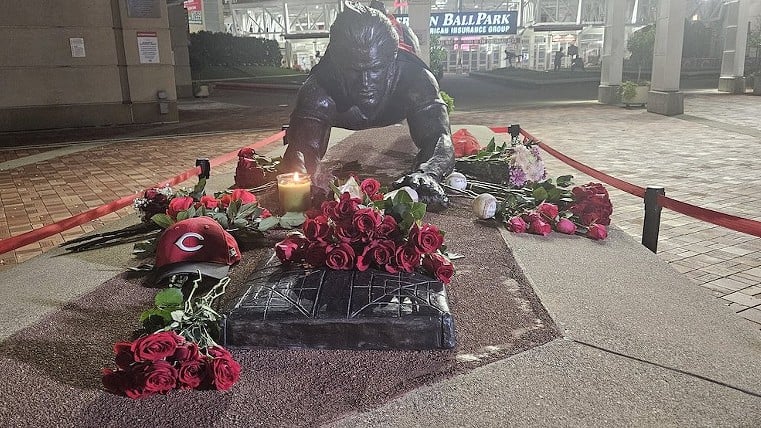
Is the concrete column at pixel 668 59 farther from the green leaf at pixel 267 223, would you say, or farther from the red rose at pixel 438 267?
the red rose at pixel 438 267

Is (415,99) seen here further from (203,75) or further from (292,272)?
(203,75)

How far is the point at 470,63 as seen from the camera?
40.8m

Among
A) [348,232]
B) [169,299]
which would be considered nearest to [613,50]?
[348,232]

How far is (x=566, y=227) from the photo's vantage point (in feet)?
10.3

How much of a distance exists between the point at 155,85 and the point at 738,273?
33.7 feet

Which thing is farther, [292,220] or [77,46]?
[77,46]

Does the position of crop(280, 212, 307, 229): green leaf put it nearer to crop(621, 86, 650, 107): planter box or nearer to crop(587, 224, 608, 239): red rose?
crop(587, 224, 608, 239): red rose

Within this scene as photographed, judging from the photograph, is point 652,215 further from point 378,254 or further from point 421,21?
point 421,21

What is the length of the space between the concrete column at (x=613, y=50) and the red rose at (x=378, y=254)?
44.8ft

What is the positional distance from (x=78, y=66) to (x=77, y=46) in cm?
33

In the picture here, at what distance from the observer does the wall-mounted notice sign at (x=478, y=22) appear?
29.6 m

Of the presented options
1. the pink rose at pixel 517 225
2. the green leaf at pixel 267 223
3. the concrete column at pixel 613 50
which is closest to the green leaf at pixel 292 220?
the green leaf at pixel 267 223

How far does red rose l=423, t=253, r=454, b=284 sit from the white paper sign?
10.3 m

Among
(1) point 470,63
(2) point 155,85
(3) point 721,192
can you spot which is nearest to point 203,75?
(2) point 155,85
